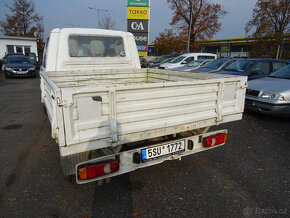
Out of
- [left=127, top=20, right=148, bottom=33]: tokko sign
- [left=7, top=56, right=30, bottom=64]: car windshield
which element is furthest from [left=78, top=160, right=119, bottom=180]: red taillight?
[left=7, top=56, right=30, bottom=64]: car windshield

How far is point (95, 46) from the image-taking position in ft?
14.1

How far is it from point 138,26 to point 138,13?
73 cm

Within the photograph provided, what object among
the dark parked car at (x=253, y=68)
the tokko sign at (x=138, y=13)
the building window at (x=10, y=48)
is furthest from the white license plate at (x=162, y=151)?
the building window at (x=10, y=48)

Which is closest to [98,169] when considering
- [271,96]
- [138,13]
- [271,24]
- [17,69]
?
[271,96]

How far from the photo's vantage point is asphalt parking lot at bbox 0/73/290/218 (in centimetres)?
231

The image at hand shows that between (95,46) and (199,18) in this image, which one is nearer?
(95,46)

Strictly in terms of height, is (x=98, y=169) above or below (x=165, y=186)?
above

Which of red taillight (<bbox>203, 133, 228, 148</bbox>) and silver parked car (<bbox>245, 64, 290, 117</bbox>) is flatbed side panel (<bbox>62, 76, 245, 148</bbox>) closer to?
red taillight (<bbox>203, 133, 228, 148</bbox>)

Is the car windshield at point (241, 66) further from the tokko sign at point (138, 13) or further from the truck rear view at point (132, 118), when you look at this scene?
the tokko sign at point (138, 13)

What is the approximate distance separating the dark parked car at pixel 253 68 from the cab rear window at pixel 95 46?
14.8 ft

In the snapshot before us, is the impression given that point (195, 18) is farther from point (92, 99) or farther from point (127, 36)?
point (92, 99)

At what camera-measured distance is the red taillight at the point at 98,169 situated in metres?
1.97

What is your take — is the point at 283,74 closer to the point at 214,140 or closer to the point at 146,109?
the point at 214,140

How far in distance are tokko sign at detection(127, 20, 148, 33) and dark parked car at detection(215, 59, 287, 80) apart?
21.9 ft
